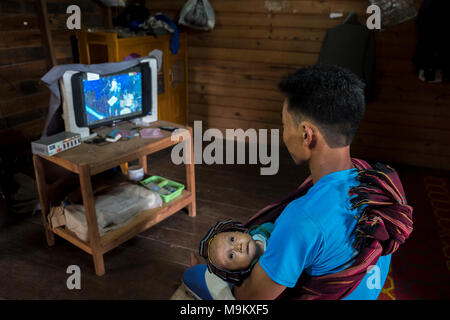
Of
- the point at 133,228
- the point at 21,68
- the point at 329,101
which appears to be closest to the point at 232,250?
the point at 329,101

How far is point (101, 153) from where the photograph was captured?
2086mm

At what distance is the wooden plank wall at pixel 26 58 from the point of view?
3093 mm

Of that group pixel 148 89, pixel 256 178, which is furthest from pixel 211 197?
pixel 148 89

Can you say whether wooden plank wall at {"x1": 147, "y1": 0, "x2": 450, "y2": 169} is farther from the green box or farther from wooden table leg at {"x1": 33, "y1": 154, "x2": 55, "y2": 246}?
wooden table leg at {"x1": 33, "y1": 154, "x2": 55, "y2": 246}

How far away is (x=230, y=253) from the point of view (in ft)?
4.25

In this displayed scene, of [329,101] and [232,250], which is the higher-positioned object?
[329,101]

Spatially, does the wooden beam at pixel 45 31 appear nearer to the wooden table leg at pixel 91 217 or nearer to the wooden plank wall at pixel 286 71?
the wooden plank wall at pixel 286 71

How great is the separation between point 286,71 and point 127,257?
2.66 metres

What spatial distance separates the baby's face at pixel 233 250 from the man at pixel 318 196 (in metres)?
0.17

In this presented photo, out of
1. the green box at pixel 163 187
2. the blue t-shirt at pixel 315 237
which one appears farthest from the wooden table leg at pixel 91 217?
the blue t-shirt at pixel 315 237

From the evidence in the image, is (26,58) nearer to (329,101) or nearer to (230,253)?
(230,253)
